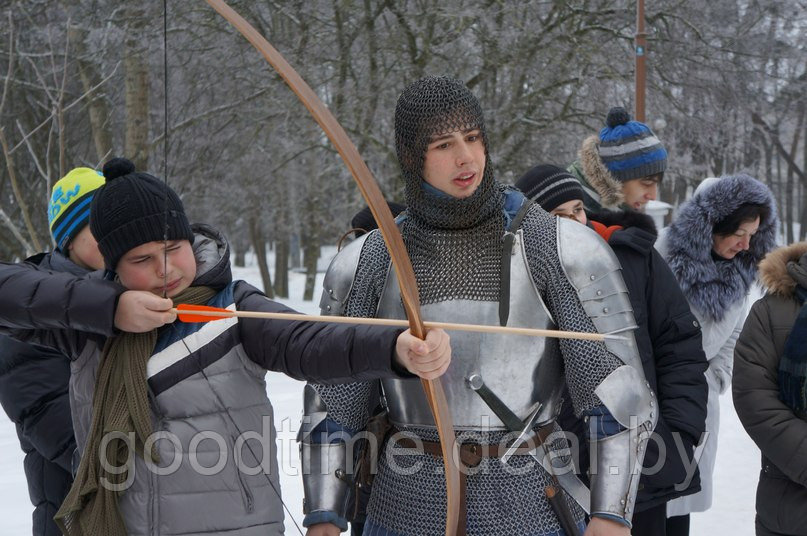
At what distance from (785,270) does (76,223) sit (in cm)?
209

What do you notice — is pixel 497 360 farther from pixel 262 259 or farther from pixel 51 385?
pixel 262 259

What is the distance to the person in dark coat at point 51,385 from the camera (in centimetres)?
261

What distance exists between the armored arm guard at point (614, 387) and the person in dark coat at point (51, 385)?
4.49 ft

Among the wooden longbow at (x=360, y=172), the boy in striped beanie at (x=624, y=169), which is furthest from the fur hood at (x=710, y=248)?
the wooden longbow at (x=360, y=172)

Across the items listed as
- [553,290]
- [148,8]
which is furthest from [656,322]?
[148,8]

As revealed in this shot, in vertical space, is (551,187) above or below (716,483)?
above

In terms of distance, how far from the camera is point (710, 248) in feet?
11.9

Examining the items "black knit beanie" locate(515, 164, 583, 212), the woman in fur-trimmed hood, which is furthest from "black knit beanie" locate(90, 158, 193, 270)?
the woman in fur-trimmed hood

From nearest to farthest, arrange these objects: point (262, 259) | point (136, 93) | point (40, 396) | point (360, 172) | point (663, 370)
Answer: point (360, 172) → point (40, 396) → point (663, 370) → point (136, 93) → point (262, 259)

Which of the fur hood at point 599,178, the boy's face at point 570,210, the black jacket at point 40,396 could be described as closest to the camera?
the black jacket at point 40,396

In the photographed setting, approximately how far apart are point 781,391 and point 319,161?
15081 mm

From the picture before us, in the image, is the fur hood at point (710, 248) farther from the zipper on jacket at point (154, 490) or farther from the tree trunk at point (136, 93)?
the tree trunk at point (136, 93)

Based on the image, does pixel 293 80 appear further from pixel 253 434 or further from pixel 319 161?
pixel 319 161

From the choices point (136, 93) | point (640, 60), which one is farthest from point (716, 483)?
point (136, 93)
